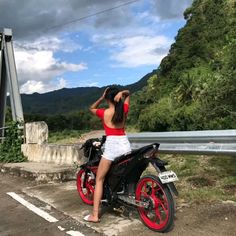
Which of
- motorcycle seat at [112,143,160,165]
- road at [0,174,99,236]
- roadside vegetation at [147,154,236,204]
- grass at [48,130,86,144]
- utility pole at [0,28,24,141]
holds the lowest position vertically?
grass at [48,130,86,144]

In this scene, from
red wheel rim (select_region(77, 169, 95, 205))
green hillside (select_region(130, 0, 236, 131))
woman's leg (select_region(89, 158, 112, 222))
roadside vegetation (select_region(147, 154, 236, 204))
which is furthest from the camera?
green hillside (select_region(130, 0, 236, 131))

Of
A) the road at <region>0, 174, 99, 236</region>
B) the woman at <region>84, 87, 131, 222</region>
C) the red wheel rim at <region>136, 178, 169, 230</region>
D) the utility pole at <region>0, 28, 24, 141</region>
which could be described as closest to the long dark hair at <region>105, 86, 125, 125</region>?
the woman at <region>84, 87, 131, 222</region>

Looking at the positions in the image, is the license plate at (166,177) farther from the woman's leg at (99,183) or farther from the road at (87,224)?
the woman's leg at (99,183)

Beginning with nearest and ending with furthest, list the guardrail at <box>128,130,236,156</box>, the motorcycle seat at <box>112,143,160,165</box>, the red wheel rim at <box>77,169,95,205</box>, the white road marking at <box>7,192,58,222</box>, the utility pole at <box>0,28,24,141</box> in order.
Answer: the motorcycle seat at <box>112,143,160,165</box> → the guardrail at <box>128,130,236,156</box> → the white road marking at <box>7,192,58,222</box> → the red wheel rim at <box>77,169,95,205</box> → the utility pole at <box>0,28,24,141</box>

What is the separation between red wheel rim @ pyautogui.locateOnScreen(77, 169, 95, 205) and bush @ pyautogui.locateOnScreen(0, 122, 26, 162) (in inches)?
234

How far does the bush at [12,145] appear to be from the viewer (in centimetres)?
1300

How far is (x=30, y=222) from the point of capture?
645 centimetres

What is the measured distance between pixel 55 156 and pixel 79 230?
565cm

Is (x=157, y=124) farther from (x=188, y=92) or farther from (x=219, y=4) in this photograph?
(x=219, y=4)

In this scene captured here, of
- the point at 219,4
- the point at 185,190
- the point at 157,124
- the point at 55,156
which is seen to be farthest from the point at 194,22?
the point at 185,190

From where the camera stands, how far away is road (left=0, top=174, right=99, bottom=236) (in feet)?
19.2

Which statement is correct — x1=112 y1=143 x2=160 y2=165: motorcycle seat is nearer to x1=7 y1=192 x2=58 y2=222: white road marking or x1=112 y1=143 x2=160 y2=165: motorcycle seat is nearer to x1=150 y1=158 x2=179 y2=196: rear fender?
x1=150 y1=158 x2=179 y2=196: rear fender

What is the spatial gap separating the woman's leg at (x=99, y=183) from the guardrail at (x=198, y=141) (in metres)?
1.62

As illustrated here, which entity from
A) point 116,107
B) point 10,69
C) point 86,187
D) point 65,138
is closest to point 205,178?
point 86,187
